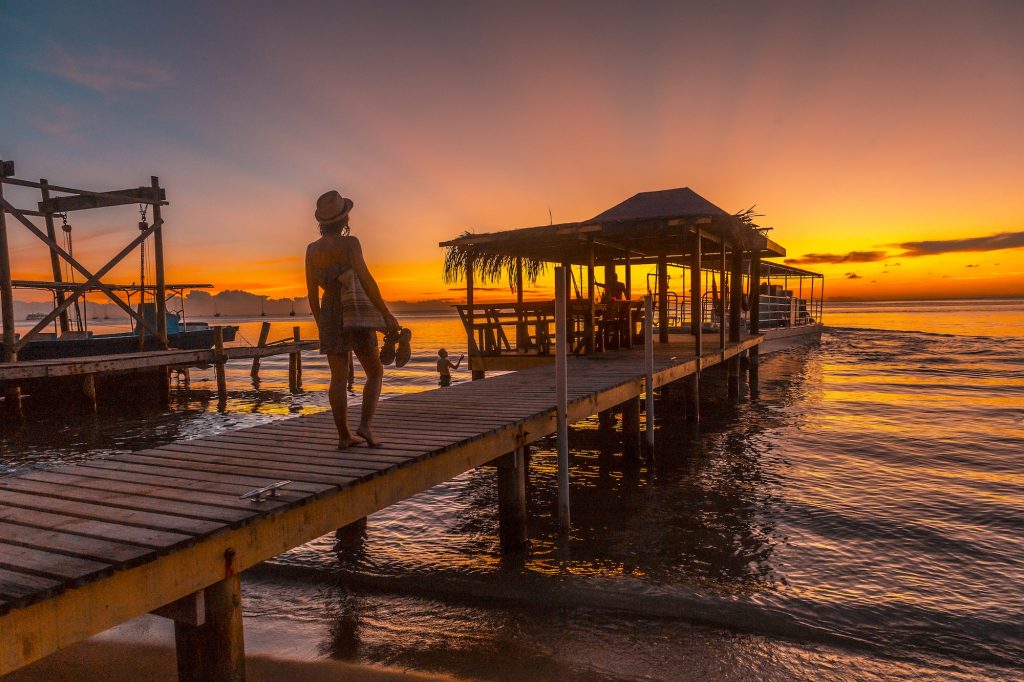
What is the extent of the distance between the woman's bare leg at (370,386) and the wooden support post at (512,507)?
2.14 metres

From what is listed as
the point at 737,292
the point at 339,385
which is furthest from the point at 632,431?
the point at 737,292

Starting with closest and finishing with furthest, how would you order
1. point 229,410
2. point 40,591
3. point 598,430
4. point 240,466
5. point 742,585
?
point 40,591
point 240,466
point 742,585
point 598,430
point 229,410

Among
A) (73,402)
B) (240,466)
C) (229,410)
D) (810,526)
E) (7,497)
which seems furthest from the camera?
(229,410)

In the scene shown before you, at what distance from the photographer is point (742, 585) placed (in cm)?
627

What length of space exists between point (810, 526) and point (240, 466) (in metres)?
7.09

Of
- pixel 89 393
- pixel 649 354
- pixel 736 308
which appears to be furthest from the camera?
pixel 736 308

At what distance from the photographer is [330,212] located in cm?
466

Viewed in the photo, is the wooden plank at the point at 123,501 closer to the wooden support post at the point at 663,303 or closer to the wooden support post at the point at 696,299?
the wooden support post at the point at 696,299

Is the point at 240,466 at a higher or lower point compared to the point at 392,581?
higher

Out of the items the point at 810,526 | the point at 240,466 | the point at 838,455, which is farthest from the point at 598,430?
the point at 240,466

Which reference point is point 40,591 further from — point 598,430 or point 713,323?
point 713,323

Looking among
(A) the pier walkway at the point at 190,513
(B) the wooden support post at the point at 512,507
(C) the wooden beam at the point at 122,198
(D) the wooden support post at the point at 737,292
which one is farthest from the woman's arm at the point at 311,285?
(D) the wooden support post at the point at 737,292

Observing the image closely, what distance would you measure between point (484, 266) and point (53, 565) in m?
13.7

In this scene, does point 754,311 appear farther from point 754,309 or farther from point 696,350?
point 696,350
